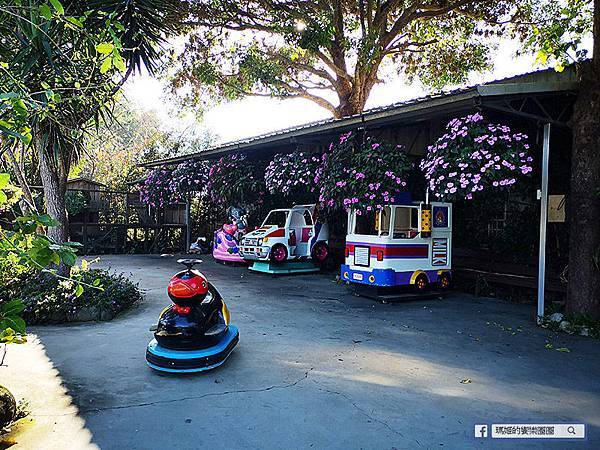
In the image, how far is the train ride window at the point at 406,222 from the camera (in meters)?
8.54

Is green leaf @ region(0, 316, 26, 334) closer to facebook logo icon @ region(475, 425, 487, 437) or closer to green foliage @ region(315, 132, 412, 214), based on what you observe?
facebook logo icon @ region(475, 425, 487, 437)

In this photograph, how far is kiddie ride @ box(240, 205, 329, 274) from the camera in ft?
38.5

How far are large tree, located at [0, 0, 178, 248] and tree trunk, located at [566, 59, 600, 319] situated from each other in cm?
584

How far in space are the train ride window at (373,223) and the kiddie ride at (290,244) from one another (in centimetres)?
314

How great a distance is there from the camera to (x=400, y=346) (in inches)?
222

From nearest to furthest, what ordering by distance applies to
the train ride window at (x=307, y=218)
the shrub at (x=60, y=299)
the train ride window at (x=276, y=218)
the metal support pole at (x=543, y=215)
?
the shrub at (x=60, y=299) < the metal support pole at (x=543, y=215) < the train ride window at (x=307, y=218) < the train ride window at (x=276, y=218)

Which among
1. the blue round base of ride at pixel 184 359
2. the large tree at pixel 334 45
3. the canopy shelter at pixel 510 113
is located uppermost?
the large tree at pixel 334 45

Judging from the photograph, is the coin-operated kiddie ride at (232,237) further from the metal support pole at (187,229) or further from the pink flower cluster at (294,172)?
the metal support pole at (187,229)

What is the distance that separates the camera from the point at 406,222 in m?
8.75

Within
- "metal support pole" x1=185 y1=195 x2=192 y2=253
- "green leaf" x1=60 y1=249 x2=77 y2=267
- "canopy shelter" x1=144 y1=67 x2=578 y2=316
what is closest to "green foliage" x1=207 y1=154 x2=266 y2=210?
"canopy shelter" x1=144 y1=67 x2=578 y2=316

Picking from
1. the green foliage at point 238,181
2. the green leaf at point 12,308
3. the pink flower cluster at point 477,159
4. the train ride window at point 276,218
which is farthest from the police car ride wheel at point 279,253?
the green leaf at point 12,308

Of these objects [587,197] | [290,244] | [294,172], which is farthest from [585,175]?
[290,244]

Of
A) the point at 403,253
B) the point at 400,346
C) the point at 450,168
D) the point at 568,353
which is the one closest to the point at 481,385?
the point at 400,346

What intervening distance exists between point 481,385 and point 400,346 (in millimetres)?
1360
